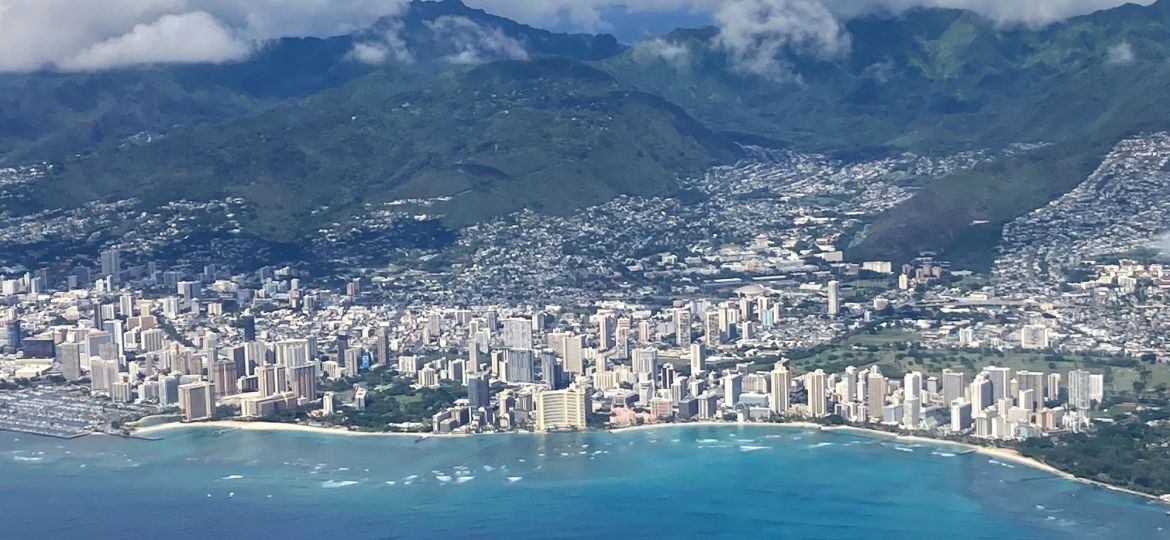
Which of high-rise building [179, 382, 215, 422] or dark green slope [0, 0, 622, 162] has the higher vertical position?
dark green slope [0, 0, 622, 162]

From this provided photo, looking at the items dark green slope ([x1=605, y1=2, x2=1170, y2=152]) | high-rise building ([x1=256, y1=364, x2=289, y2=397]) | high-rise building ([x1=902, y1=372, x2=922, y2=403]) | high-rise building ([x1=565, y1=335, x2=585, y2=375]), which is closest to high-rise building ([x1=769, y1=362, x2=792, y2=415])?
high-rise building ([x1=902, y1=372, x2=922, y2=403])

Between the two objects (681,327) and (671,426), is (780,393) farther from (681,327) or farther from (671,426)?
(681,327)

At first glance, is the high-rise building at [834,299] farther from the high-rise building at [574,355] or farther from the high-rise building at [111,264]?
the high-rise building at [111,264]

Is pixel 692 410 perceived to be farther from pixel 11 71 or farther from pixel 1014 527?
pixel 11 71

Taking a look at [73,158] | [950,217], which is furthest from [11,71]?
[950,217]

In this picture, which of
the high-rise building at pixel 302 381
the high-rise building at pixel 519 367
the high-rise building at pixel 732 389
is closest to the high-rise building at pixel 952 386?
the high-rise building at pixel 732 389

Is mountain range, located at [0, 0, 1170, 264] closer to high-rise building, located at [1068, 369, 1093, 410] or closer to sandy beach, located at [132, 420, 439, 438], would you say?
high-rise building, located at [1068, 369, 1093, 410]

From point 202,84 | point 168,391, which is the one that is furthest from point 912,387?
point 202,84
